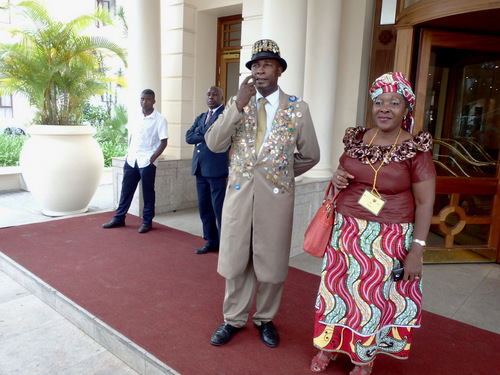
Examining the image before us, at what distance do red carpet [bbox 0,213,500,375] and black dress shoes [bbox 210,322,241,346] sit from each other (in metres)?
0.03

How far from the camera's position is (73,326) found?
2.89m

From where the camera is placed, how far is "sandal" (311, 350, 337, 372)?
222cm

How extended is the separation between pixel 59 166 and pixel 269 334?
4099 millimetres

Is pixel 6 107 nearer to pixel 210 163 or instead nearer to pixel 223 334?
pixel 210 163

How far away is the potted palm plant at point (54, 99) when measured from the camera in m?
5.38

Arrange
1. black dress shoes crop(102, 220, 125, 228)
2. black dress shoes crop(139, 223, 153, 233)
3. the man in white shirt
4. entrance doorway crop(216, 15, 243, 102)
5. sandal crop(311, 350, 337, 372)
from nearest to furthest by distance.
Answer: sandal crop(311, 350, 337, 372)
the man in white shirt
black dress shoes crop(139, 223, 153, 233)
black dress shoes crop(102, 220, 125, 228)
entrance doorway crop(216, 15, 243, 102)

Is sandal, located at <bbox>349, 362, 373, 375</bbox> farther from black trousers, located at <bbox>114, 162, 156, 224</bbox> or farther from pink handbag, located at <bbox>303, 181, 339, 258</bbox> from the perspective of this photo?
black trousers, located at <bbox>114, 162, 156, 224</bbox>

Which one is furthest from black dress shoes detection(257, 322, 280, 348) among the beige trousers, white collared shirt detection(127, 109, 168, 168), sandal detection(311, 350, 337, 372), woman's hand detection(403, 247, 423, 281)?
white collared shirt detection(127, 109, 168, 168)

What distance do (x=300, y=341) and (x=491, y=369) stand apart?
112 cm

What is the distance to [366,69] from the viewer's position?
14.6 feet

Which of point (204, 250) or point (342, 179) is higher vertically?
point (342, 179)

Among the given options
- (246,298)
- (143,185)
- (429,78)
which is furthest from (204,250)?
(429,78)

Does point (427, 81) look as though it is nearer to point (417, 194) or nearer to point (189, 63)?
point (417, 194)

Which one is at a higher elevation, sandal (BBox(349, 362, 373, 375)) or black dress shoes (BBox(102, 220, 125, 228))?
sandal (BBox(349, 362, 373, 375))
